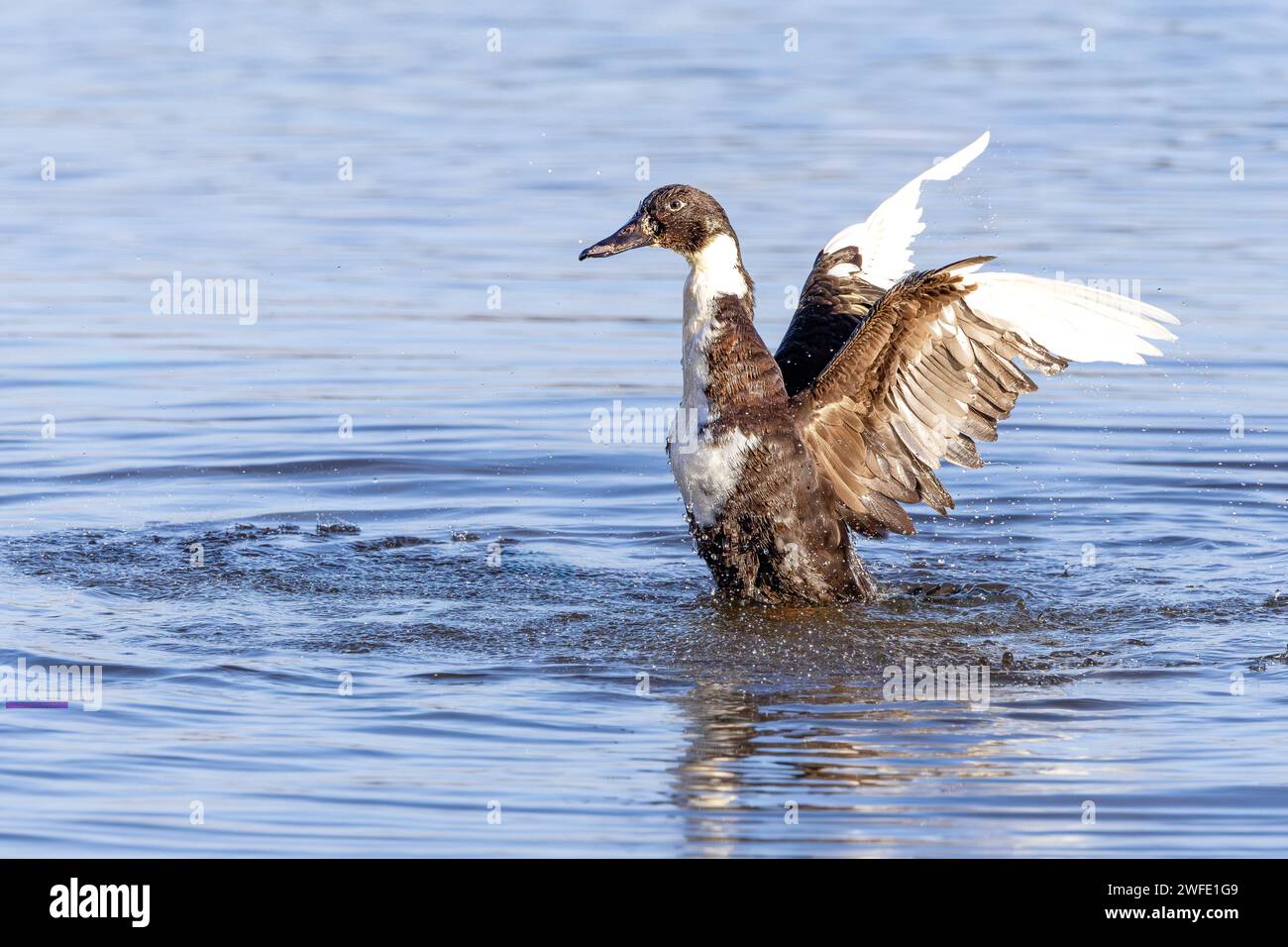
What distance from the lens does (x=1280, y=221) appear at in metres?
15.0

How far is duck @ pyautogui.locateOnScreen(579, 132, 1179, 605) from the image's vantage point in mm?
7438

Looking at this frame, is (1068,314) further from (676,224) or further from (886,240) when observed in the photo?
(886,240)

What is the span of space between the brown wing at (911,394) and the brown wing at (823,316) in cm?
48

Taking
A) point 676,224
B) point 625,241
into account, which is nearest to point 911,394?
point 676,224

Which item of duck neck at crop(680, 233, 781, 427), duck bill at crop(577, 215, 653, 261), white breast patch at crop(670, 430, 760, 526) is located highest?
duck bill at crop(577, 215, 653, 261)

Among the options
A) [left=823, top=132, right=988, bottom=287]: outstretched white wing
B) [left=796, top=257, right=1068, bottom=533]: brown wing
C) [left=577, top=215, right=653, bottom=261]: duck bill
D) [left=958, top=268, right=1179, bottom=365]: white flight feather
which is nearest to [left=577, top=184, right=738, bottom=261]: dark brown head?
[left=577, top=215, right=653, bottom=261]: duck bill

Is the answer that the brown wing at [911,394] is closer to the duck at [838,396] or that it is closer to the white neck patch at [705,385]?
the duck at [838,396]

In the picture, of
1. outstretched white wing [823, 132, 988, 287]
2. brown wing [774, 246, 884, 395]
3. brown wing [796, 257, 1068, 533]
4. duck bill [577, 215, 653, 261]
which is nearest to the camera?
brown wing [796, 257, 1068, 533]

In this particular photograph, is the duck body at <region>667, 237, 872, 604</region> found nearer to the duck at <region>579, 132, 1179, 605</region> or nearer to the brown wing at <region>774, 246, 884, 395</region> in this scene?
the duck at <region>579, 132, 1179, 605</region>

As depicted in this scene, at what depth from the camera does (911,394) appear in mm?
7707

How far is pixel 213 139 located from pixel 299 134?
0.74m

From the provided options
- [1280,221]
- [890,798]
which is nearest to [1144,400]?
[1280,221]

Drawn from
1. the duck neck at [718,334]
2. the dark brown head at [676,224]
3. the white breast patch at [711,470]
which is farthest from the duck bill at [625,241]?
the white breast patch at [711,470]

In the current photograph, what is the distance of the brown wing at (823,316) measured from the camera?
8.61 m
